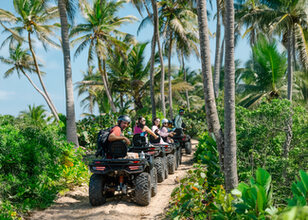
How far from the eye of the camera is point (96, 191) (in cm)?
567

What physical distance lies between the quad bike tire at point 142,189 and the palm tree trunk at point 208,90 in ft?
5.35

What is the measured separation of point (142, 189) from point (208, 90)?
232 cm

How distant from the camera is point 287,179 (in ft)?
Result: 18.3

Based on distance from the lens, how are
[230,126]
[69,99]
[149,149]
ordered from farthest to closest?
[69,99] < [149,149] < [230,126]

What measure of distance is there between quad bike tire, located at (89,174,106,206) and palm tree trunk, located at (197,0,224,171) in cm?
236

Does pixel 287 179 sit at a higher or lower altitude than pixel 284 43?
lower

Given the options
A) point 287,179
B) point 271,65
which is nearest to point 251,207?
→ point 287,179

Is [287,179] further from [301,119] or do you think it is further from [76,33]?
[76,33]

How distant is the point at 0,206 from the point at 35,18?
1920 cm

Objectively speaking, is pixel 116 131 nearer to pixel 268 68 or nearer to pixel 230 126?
pixel 230 126

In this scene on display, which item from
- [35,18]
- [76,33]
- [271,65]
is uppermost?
[35,18]

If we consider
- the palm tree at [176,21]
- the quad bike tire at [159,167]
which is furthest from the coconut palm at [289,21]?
the quad bike tire at [159,167]

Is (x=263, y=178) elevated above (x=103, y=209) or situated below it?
above

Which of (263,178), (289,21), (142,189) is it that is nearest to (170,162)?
(142,189)
